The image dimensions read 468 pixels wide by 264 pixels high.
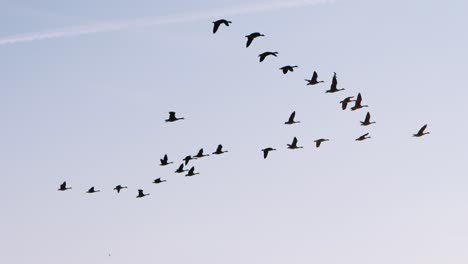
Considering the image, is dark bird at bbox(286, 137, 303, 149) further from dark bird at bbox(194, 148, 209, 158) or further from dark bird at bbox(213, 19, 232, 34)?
dark bird at bbox(213, 19, 232, 34)

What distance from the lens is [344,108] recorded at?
71562mm

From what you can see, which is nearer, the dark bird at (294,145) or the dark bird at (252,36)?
the dark bird at (252,36)

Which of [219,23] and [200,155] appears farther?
[200,155]

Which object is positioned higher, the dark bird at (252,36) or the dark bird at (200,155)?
the dark bird at (252,36)

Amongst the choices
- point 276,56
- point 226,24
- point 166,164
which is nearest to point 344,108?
point 276,56

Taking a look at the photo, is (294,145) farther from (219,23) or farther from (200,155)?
(219,23)

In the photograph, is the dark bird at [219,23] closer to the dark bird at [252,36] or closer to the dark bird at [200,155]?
the dark bird at [252,36]

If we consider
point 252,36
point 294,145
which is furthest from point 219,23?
point 294,145

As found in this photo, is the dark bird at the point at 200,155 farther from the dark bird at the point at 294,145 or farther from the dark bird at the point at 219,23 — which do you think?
the dark bird at the point at 219,23

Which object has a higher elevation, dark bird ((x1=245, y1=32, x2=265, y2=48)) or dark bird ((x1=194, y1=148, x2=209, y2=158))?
dark bird ((x1=245, y1=32, x2=265, y2=48))

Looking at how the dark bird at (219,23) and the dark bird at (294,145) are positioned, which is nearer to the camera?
the dark bird at (219,23)

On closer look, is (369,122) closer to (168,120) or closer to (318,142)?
(318,142)

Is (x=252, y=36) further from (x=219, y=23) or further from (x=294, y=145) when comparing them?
(x=294, y=145)

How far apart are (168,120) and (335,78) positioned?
57.2ft
